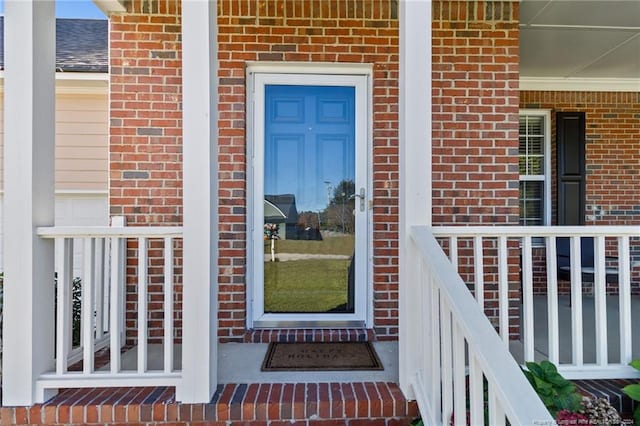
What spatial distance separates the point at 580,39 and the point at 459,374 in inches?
133

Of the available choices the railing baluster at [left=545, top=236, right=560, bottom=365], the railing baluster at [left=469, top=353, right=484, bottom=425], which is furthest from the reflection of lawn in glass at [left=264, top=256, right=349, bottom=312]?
the railing baluster at [left=469, top=353, right=484, bottom=425]

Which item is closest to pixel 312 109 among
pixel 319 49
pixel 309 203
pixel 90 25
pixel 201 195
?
pixel 319 49

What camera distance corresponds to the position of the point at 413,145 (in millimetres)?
1896

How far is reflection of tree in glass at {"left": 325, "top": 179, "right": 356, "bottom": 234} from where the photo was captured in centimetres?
294

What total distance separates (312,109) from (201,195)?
4.64ft

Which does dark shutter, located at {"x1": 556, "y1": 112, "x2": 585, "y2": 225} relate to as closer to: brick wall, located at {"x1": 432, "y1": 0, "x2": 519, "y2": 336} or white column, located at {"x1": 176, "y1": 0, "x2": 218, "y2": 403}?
brick wall, located at {"x1": 432, "y1": 0, "x2": 519, "y2": 336}

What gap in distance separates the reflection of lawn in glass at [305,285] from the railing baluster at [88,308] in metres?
1.22

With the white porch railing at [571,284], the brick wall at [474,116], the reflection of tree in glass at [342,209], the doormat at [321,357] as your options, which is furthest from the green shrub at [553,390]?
the reflection of tree in glass at [342,209]

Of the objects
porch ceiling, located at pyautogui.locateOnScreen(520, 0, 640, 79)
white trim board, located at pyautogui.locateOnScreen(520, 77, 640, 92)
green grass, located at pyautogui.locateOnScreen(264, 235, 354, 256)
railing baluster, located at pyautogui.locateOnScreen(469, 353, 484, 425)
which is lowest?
railing baluster, located at pyautogui.locateOnScreen(469, 353, 484, 425)

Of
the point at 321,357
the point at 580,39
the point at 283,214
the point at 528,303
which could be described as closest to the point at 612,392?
the point at 528,303

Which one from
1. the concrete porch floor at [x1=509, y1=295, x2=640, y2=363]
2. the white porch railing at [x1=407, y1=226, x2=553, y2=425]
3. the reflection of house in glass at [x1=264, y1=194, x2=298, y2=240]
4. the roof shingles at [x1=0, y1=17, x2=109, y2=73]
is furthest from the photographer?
the roof shingles at [x1=0, y1=17, x2=109, y2=73]

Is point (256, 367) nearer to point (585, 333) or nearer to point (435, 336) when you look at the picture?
point (435, 336)

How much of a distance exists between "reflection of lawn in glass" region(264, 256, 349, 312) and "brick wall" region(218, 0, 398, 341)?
0.24 metres

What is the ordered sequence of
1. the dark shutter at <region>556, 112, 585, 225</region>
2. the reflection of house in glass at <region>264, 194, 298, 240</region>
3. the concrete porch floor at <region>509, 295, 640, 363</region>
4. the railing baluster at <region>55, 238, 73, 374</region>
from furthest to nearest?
the dark shutter at <region>556, 112, 585, 225</region>, the reflection of house in glass at <region>264, 194, 298, 240</region>, the concrete porch floor at <region>509, 295, 640, 363</region>, the railing baluster at <region>55, 238, 73, 374</region>
